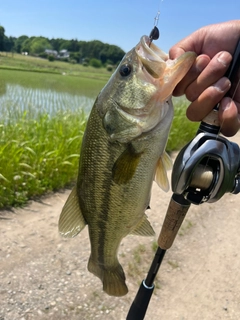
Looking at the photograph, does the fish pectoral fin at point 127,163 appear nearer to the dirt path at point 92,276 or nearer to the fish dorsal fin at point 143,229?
the fish dorsal fin at point 143,229

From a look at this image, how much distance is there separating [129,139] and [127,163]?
125 mm

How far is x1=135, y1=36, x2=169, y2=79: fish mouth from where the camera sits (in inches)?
65.9

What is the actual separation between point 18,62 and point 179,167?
9804 millimetres

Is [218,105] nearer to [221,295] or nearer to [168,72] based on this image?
[168,72]

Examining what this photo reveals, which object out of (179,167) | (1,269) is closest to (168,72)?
(179,167)

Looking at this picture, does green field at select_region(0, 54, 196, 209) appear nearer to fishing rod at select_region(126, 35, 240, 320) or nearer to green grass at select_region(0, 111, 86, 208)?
green grass at select_region(0, 111, 86, 208)

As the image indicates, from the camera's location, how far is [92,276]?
144 inches

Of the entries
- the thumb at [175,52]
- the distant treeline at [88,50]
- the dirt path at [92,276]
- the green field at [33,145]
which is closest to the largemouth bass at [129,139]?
the thumb at [175,52]

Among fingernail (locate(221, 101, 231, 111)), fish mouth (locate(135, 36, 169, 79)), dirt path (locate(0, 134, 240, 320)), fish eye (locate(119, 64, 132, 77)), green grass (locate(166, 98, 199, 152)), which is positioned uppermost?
fish mouth (locate(135, 36, 169, 79))

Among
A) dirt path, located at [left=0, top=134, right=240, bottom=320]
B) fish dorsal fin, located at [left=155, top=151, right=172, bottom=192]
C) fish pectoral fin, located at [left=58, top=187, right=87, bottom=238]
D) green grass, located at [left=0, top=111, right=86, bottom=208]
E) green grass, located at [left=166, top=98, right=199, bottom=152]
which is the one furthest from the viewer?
green grass, located at [left=166, top=98, right=199, bottom=152]

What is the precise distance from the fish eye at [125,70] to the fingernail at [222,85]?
0.45 m

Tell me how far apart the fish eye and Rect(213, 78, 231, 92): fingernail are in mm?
446

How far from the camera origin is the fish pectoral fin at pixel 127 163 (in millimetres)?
1674

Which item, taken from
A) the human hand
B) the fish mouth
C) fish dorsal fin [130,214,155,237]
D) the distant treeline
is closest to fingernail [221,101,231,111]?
the human hand
